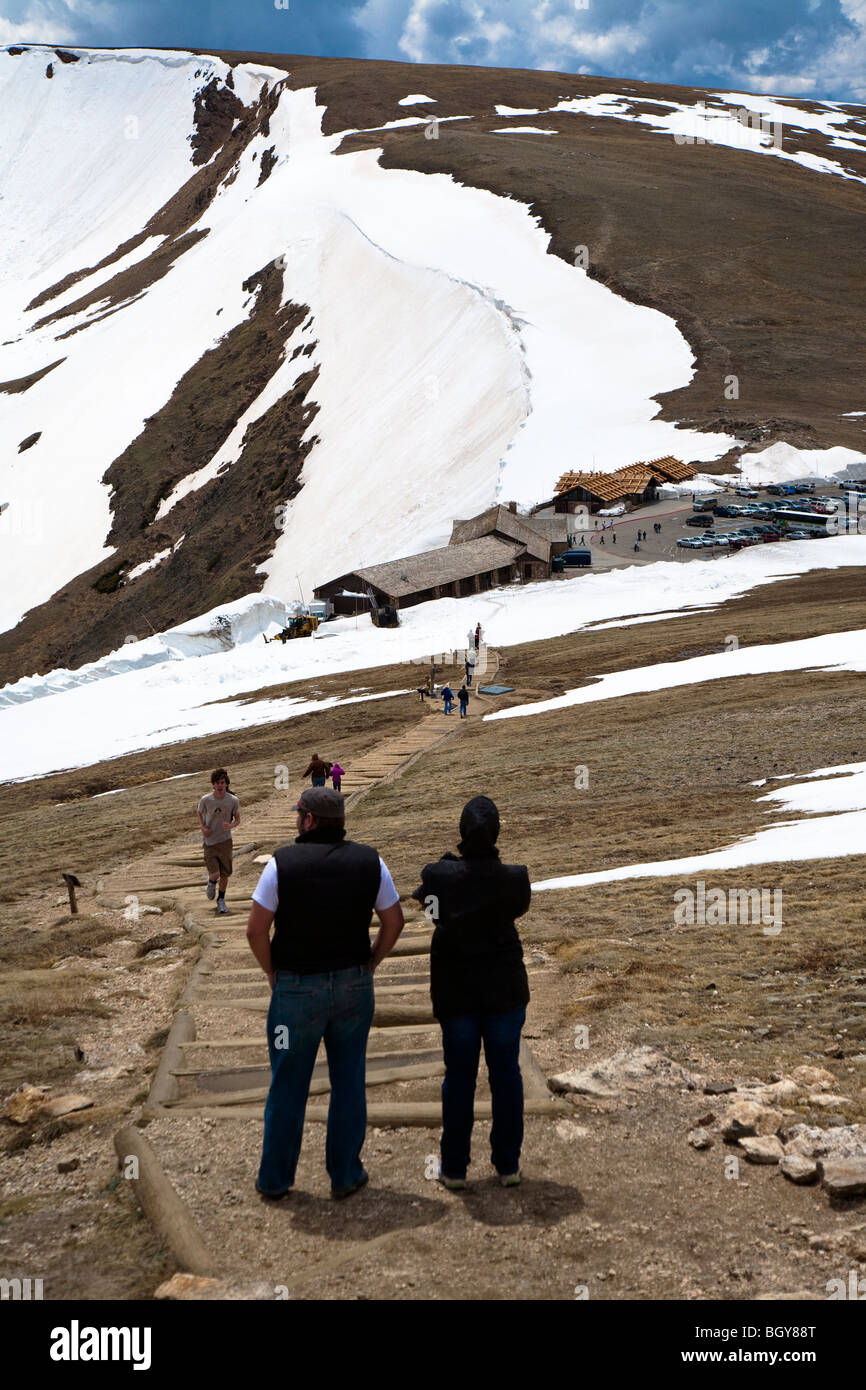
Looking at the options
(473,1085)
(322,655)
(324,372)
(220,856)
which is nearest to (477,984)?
(473,1085)

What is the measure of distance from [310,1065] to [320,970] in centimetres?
59

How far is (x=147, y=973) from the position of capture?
38.1 feet

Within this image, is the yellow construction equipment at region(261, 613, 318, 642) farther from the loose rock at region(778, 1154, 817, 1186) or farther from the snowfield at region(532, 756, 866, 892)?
the loose rock at region(778, 1154, 817, 1186)

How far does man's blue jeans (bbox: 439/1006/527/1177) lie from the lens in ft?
21.1

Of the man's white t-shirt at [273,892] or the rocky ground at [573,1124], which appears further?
the man's white t-shirt at [273,892]

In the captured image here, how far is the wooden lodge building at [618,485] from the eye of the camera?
2452 inches

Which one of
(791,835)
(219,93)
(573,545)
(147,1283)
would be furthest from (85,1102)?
(219,93)

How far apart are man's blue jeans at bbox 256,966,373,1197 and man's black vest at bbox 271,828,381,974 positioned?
0.36ft

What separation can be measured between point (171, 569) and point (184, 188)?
113 meters

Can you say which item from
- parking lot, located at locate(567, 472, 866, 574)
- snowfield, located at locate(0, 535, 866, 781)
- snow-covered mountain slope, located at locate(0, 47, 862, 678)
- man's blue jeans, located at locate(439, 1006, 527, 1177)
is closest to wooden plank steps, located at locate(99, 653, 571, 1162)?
man's blue jeans, located at locate(439, 1006, 527, 1177)

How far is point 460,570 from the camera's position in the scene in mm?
54312

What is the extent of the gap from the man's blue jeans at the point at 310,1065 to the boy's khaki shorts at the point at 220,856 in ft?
23.8

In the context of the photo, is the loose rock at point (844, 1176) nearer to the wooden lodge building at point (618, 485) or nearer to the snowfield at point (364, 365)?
the snowfield at point (364, 365)

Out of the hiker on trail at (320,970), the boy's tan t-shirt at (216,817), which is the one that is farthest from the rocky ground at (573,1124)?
the boy's tan t-shirt at (216,817)
